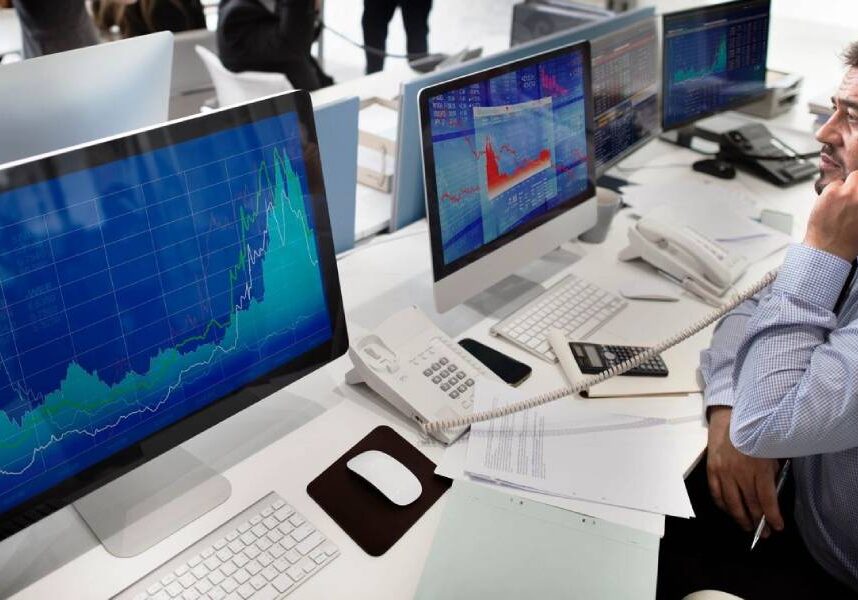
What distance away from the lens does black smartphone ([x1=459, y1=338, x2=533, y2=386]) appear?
1423mm

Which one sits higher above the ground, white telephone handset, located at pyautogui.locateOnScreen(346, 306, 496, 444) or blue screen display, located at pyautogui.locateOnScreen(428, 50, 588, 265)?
blue screen display, located at pyautogui.locateOnScreen(428, 50, 588, 265)

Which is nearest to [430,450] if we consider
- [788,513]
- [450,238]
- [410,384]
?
[410,384]

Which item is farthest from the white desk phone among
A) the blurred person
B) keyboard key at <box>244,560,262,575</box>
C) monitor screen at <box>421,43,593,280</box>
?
the blurred person

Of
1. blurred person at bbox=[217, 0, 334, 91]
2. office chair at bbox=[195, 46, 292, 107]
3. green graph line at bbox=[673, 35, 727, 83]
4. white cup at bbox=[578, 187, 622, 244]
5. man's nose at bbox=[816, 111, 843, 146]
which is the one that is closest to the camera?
man's nose at bbox=[816, 111, 843, 146]

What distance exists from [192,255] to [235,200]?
0.10 meters

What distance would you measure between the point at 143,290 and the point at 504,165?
785 mm

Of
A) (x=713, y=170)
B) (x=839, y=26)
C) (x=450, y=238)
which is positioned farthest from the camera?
(x=839, y=26)

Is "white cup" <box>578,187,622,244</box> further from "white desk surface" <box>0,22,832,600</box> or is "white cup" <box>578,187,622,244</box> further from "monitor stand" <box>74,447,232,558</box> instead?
"monitor stand" <box>74,447,232,558</box>

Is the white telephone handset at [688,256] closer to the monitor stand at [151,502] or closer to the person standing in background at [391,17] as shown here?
the monitor stand at [151,502]

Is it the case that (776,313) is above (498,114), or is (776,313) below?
below

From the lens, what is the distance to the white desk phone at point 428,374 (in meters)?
1.28

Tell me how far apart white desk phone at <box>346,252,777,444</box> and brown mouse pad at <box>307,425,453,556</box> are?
68 mm

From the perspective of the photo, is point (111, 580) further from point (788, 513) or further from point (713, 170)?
point (713, 170)

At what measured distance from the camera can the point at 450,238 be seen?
142 cm
